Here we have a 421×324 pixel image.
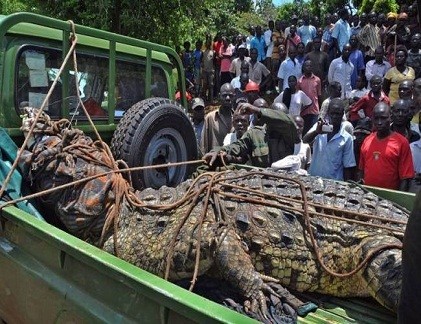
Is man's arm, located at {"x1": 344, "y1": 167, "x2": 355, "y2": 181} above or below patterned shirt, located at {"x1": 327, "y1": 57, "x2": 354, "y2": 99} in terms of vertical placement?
below

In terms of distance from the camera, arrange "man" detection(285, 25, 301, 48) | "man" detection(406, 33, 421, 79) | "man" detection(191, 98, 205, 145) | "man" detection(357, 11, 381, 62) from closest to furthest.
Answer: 1. "man" detection(191, 98, 205, 145)
2. "man" detection(406, 33, 421, 79)
3. "man" detection(357, 11, 381, 62)
4. "man" detection(285, 25, 301, 48)

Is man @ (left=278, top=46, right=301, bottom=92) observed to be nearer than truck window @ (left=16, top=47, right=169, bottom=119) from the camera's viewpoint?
No

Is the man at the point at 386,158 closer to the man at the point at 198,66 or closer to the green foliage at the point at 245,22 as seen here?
the man at the point at 198,66

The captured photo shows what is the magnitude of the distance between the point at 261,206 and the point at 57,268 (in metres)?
1.20

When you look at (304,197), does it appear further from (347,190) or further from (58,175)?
(58,175)

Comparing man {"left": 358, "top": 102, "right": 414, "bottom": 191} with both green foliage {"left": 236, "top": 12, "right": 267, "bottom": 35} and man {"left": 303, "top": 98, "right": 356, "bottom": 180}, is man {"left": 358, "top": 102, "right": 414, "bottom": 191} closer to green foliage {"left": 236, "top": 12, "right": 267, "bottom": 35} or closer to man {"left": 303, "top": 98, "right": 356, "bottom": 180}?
man {"left": 303, "top": 98, "right": 356, "bottom": 180}

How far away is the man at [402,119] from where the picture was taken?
184 inches

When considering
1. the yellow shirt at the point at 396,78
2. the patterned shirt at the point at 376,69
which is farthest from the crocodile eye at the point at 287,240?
the patterned shirt at the point at 376,69

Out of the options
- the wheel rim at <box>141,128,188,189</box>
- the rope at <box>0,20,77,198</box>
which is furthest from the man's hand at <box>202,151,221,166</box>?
the rope at <box>0,20,77,198</box>

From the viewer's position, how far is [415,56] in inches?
312

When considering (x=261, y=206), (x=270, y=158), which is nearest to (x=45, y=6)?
(x=270, y=158)

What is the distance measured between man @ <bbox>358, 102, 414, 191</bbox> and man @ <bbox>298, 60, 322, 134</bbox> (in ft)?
10.5

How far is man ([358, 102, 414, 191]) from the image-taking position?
4.23 meters

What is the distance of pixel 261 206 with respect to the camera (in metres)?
2.99
